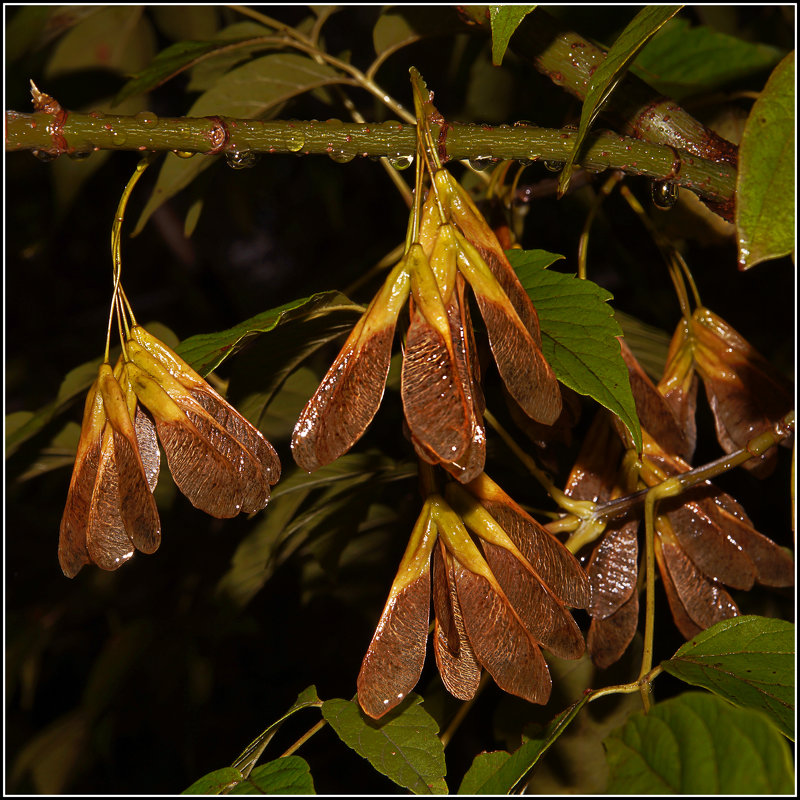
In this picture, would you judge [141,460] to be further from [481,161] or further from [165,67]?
[165,67]

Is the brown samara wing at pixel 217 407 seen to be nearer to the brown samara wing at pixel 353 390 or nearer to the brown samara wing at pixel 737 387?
the brown samara wing at pixel 353 390

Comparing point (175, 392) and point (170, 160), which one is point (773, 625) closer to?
point (175, 392)

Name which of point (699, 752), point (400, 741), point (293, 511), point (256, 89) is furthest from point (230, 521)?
point (699, 752)

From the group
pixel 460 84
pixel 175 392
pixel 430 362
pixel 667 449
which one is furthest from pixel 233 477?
pixel 460 84

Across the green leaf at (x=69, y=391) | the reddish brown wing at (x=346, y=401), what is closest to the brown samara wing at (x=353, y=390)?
the reddish brown wing at (x=346, y=401)

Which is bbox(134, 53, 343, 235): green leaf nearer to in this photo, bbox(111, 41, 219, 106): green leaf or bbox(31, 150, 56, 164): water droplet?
bbox(111, 41, 219, 106): green leaf
